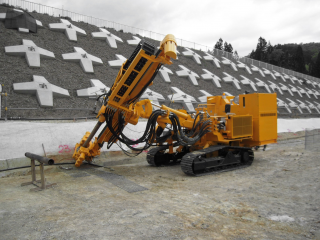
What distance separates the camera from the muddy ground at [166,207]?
421cm

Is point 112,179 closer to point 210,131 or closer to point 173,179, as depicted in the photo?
point 173,179

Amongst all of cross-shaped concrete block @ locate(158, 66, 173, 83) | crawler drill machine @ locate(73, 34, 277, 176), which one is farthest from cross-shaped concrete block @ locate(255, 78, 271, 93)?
crawler drill machine @ locate(73, 34, 277, 176)

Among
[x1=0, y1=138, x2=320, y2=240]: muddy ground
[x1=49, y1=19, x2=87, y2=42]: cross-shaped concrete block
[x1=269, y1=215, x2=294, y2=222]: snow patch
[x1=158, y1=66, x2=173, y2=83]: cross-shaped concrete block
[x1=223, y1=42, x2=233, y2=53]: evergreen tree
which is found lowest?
[x1=269, y1=215, x2=294, y2=222]: snow patch

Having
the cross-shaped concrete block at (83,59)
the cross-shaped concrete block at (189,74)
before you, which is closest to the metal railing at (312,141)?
the cross-shaped concrete block at (189,74)

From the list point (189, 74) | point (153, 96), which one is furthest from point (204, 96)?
point (153, 96)

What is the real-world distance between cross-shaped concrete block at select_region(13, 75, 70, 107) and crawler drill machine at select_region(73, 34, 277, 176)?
20.0 ft

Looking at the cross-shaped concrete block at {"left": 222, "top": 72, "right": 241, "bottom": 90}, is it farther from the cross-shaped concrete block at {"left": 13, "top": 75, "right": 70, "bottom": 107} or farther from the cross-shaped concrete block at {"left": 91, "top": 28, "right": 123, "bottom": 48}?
the cross-shaped concrete block at {"left": 13, "top": 75, "right": 70, "bottom": 107}

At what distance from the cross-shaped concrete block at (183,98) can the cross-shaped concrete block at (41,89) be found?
8.54 meters

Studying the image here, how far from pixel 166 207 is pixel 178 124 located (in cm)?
354

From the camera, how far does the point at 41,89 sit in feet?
47.6

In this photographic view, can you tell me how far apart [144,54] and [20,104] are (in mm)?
9549

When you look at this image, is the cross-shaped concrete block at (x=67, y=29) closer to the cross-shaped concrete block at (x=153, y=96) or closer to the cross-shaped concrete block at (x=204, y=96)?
the cross-shaped concrete block at (x=153, y=96)

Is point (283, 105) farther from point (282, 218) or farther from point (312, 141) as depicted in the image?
point (282, 218)

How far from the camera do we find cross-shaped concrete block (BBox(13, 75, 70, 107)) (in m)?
14.1
